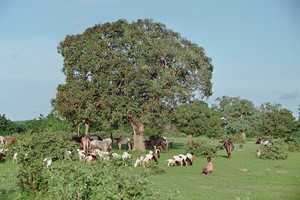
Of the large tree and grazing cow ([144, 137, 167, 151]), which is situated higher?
the large tree

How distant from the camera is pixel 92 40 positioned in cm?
3325

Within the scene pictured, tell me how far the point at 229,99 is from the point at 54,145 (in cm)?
5728

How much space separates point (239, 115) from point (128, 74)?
159 ft

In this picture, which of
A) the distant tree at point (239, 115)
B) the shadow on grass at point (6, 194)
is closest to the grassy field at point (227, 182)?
the shadow on grass at point (6, 194)

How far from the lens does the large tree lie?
32344 mm

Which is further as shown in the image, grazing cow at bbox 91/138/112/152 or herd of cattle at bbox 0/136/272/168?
grazing cow at bbox 91/138/112/152

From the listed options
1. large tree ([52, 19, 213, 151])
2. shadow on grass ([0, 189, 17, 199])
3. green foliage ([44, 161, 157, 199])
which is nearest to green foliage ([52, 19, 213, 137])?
large tree ([52, 19, 213, 151])

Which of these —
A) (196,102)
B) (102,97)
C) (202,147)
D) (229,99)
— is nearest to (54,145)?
(102,97)

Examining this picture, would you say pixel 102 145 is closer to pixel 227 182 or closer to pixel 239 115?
pixel 227 182

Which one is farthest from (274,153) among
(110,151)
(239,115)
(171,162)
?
(239,115)

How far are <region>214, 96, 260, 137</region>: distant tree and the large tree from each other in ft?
136

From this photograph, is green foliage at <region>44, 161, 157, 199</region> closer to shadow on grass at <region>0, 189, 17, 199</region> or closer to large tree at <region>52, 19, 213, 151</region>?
shadow on grass at <region>0, 189, 17, 199</region>

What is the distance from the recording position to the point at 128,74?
3212cm

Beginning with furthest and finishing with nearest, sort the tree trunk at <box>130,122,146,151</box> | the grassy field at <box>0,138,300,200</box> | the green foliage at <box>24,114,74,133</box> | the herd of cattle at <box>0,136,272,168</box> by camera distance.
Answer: the green foliage at <box>24,114,74,133</box>
the tree trunk at <box>130,122,146,151</box>
the herd of cattle at <box>0,136,272,168</box>
the grassy field at <box>0,138,300,200</box>
